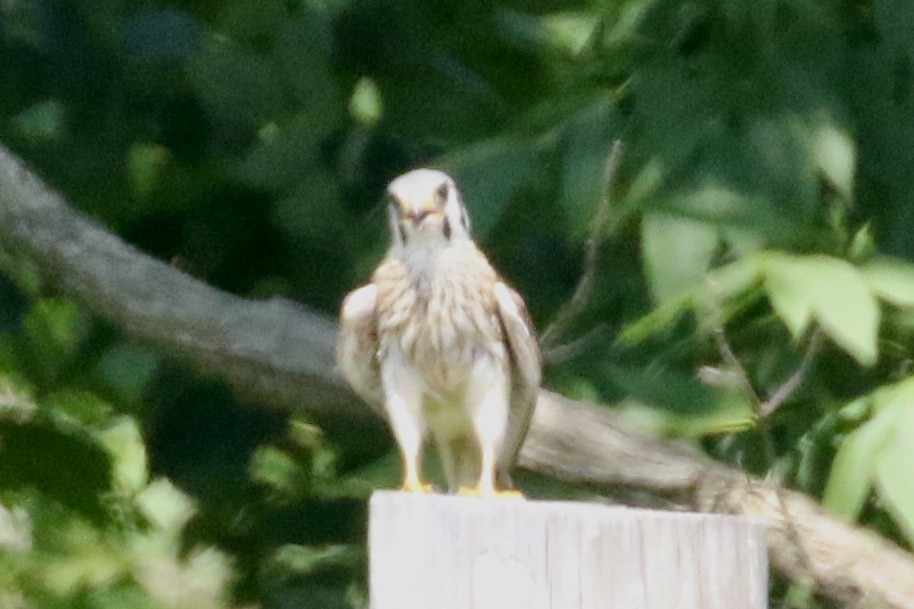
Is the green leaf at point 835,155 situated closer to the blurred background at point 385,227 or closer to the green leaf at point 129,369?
the blurred background at point 385,227

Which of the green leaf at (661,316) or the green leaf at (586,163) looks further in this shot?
the green leaf at (586,163)

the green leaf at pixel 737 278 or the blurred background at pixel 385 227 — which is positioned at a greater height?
the blurred background at pixel 385 227

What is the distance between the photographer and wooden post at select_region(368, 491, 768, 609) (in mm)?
1724

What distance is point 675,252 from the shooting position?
2.60m

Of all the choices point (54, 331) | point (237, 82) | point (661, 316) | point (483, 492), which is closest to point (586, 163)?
point (661, 316)

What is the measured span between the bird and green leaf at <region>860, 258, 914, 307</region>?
0.59m

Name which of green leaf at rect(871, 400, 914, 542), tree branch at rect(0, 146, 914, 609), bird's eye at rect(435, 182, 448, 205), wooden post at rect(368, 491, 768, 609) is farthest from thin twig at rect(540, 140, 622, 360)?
wooden post at rect(368, 491, 768, 609)

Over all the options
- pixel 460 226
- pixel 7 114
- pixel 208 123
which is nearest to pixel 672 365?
pixel 460 226

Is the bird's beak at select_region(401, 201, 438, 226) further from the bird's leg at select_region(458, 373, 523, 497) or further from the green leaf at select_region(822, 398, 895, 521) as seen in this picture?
the green leaf at select_region(822, 398, 895, 521)

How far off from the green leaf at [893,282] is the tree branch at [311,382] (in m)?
0.50

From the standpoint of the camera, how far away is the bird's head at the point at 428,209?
2.75 metres

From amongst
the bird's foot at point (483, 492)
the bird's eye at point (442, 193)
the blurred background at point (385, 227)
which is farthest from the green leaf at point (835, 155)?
the bird's foot at point (483, 492)

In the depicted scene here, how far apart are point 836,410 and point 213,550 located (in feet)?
4.98

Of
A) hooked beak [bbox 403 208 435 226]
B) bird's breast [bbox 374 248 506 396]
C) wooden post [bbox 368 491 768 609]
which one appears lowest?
wooden post [bbox 368 491 768 609]
